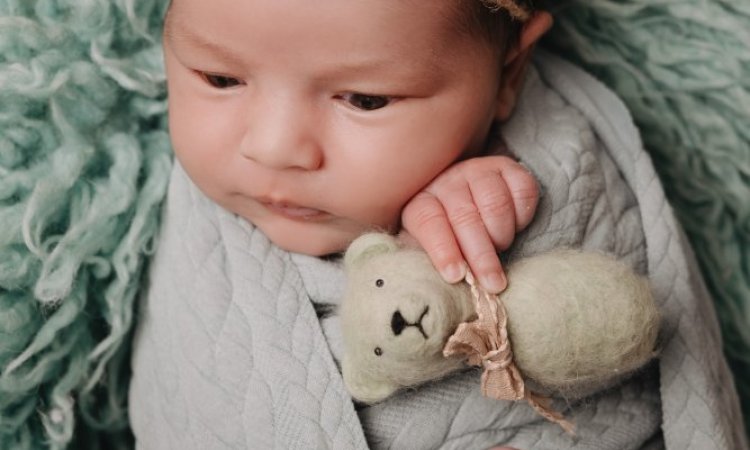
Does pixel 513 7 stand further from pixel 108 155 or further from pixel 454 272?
pixel 108 155

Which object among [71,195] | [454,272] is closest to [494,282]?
[454,272]

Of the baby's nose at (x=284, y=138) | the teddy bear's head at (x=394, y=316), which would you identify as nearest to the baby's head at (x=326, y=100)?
the baby's nose at (x=284, y=138)

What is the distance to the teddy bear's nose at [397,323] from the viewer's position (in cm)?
70

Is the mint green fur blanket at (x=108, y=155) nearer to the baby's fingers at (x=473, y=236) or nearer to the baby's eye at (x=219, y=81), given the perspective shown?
the baby's eye at (x=219, y=81)

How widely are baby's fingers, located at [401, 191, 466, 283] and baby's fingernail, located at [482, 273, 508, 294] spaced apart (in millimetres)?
20

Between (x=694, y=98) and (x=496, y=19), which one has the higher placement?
(x=496, y=19)

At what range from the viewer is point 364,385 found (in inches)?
32.2

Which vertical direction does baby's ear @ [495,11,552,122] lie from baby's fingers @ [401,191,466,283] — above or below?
above

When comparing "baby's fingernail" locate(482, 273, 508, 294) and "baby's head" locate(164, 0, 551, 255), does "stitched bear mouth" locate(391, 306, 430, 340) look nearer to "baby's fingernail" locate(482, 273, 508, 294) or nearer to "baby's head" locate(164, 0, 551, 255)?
"baby's fingernail" locate(482, 273, 508, 294)

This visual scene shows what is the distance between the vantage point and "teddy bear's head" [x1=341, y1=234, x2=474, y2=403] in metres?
0.71

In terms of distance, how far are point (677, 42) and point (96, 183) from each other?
28.6 inches

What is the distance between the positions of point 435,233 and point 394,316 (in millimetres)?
155

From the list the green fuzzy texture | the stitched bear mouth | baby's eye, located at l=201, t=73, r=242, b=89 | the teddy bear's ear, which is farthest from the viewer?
the green fuzzy texture

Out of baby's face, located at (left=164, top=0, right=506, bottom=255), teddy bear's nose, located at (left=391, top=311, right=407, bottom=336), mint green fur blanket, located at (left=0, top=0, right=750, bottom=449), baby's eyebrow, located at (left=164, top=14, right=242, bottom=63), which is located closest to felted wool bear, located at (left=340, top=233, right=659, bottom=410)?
teddy bear's nose, located at (left=391, top=311, right=407, bottom=336)
